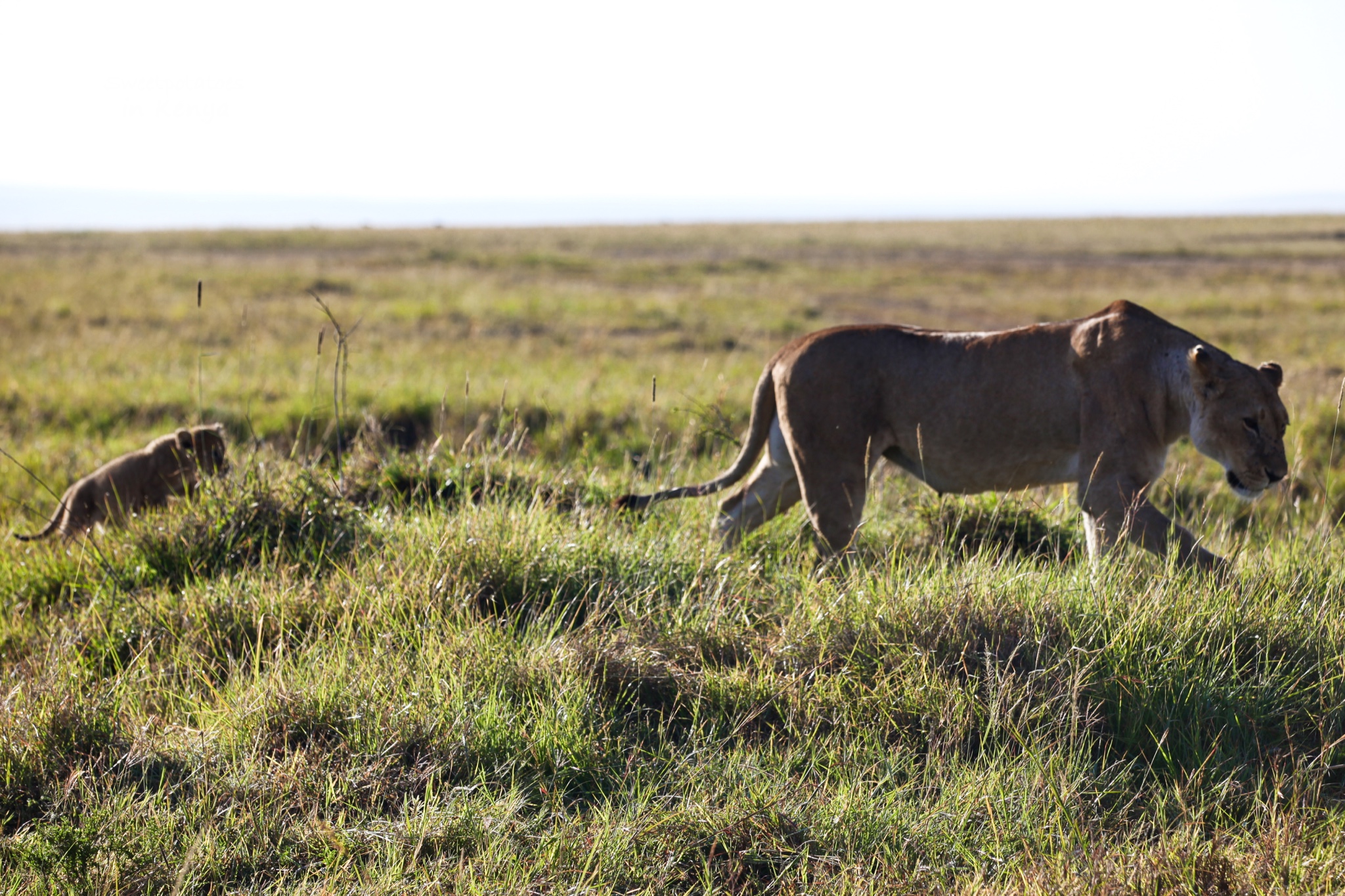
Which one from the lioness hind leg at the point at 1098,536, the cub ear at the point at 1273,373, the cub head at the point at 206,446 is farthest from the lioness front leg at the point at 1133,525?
the cub head at the point at 206,446

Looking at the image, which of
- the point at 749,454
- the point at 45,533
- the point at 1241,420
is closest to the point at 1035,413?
the point at 1241,420

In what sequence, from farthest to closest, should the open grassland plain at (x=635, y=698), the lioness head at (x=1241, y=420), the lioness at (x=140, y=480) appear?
the lioness at (x=140, y=480) < the lioness head at (x=1241, y=420) < the open grassland plain at (x=635, y=698)

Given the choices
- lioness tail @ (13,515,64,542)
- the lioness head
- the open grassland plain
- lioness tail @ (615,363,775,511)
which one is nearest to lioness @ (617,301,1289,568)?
the lioness head

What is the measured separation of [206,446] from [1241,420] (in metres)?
5.68

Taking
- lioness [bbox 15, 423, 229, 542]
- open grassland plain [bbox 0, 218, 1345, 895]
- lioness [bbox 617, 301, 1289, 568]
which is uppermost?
A: lioness [bbox 617, 301, 1289, 568]

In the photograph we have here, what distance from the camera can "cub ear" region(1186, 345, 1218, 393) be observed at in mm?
4652

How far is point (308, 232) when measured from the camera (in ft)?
323

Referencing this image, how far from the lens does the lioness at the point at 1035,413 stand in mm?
4793

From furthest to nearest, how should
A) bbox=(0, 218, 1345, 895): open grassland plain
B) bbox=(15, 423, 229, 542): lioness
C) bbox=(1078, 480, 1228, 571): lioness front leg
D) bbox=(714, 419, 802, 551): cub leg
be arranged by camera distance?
bbox=(15, 423, 229, 542): lioness, bbox=(714, 419, 802, 551): cub leg, bbox=(1078, 480, 1228, 571): lioness front leg, bbox=(0, 218, 1345, 895): open grassland plain

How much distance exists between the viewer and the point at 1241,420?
479cm

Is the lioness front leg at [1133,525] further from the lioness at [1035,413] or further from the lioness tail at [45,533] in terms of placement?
the lioness tail at [45,533]

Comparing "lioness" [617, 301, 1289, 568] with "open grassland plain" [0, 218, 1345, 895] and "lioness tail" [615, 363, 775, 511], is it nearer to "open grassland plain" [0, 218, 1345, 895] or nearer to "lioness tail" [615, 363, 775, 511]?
"lioness tail" [615, 363, 775, 511]

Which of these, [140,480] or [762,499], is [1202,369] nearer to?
[762,499]

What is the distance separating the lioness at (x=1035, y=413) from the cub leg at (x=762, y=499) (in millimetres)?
269
